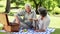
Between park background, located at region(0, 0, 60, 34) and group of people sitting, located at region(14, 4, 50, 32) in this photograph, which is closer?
group of people sitting, located at region(14, 4, 50, 32)

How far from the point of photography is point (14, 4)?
10.5 ft

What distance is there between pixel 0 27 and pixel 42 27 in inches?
29.2

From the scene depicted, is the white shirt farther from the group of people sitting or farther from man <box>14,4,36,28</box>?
man <box>14,4,36,28</box>

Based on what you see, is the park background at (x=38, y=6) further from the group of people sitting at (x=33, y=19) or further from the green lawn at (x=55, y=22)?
the group of people sitting at (x=33, y=19)

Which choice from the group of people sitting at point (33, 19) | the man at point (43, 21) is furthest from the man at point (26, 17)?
the man at point (43, 21)

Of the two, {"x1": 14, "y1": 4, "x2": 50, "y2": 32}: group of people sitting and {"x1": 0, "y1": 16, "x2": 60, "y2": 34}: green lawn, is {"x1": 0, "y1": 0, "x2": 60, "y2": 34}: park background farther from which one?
{"x1": 14, "y1": 4, "x2": 50, "y2": 32}: group of people sitting

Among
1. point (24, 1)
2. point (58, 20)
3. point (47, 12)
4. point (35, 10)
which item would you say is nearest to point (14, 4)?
point (24, 1)

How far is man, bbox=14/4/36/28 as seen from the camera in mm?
3070

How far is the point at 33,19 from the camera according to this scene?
3076 millimetres

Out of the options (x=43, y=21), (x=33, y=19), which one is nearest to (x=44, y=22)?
(x=43, y=21)

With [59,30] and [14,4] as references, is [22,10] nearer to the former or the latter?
[14,4]

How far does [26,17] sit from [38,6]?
270 millimetres

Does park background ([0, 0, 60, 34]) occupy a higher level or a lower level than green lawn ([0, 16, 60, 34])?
higher

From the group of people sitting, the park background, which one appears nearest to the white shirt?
the group of people sitting
